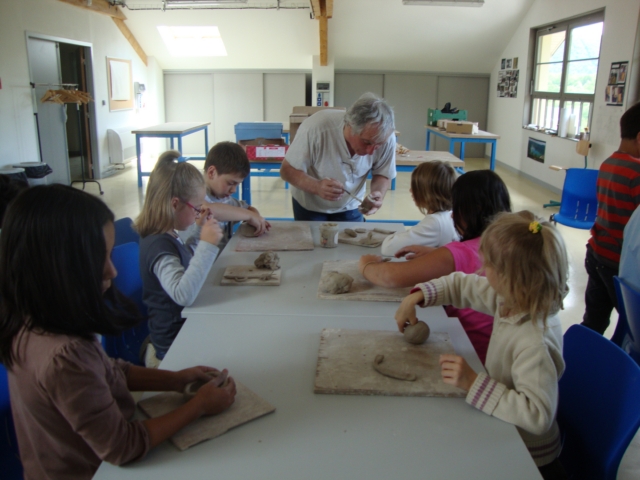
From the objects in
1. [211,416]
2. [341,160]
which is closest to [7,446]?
[211,416]

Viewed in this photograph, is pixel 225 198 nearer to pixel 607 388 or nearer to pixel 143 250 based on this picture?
pixel 143 250

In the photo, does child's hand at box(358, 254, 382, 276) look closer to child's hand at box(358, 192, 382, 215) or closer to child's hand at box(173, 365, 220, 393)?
child's hand at box(358, 192, 382, 215)

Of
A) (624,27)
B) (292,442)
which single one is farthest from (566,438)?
(624,27)

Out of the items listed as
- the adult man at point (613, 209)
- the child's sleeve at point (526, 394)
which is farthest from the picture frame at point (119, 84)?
the child's sleeve at point (526, 394)

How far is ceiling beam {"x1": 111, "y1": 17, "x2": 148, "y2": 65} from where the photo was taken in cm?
835

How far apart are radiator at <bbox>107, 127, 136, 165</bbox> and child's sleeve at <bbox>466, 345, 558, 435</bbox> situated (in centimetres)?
782

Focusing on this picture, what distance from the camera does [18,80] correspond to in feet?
18.6

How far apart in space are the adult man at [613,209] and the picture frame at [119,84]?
738cm

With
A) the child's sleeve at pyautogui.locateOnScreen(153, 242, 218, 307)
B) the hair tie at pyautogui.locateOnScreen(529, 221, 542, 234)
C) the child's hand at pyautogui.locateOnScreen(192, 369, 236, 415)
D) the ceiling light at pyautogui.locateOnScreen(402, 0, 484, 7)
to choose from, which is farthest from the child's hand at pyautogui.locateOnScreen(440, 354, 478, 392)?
the ceiling light at pyautogui.locateOnScreen(402, 0, 484, 7)

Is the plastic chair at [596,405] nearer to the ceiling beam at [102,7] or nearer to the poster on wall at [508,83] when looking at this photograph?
the ceiling beam at [102,7]

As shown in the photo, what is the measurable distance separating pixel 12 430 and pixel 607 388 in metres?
1.62

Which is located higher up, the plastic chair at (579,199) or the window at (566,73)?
the window at (566,73)

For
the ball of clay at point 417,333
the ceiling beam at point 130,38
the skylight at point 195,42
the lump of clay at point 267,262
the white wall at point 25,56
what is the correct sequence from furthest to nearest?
the skylight at point 195,42, the ceiling beam at point 130,38, the white wall at point 25,56, the lump of clay at point 267,262, the ball of clay at point 417,333

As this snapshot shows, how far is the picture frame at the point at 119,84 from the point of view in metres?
7.97
